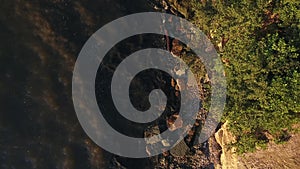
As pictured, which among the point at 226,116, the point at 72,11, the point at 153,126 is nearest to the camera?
the point at 226,116

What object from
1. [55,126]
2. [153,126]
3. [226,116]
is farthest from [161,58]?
[55,126]

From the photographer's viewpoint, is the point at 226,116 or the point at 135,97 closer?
the point at 226,116

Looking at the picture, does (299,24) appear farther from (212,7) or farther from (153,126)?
(153,126)

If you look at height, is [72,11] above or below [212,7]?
below

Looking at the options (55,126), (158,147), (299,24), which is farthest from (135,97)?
(299,24)

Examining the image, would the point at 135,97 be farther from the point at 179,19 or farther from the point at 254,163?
the point at 254,163

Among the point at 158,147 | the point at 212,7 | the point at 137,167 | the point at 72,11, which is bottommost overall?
the point at 137,167

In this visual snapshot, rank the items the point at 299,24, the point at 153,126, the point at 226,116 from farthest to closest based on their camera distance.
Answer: the point at 153,126, the point at 226,116, the point at 299,24
